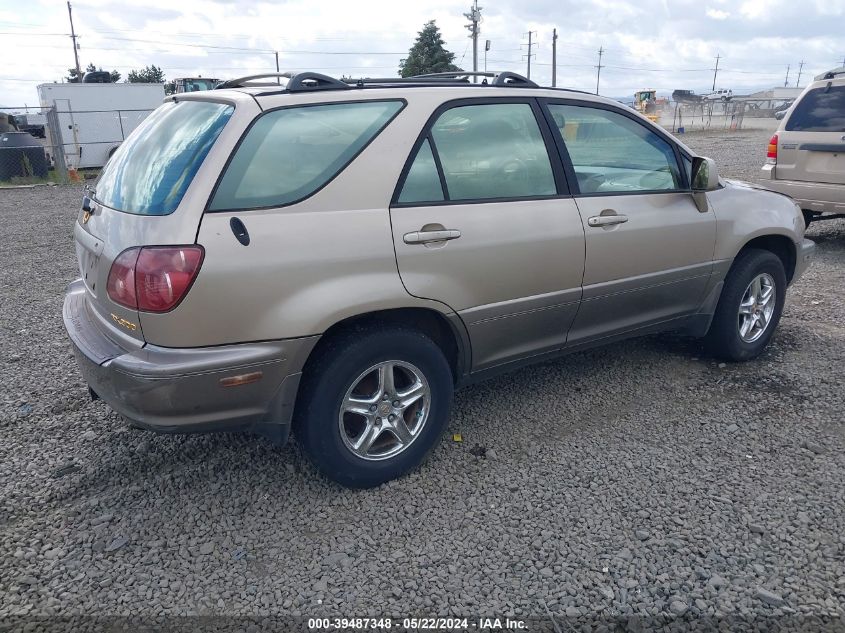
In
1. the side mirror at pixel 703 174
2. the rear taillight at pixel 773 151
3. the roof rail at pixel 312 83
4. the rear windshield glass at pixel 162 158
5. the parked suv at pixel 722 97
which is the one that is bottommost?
the parked suv at pixel 722 97

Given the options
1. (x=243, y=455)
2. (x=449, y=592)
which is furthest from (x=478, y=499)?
(x=243, y=455)

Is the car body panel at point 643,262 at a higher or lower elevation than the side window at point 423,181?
lower

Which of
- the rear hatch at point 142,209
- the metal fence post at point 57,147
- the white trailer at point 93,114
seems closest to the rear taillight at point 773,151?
the rear hatch at point 142,209

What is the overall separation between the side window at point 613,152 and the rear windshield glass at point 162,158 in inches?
72.5

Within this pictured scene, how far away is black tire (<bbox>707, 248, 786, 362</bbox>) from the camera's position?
442 centimetres

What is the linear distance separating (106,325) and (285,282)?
85 cm

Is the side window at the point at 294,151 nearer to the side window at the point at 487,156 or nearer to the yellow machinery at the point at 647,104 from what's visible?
the side window at the point at 487,156

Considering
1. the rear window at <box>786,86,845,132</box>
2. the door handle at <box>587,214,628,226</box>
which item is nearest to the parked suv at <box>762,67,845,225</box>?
the rear window at <box>786,86,845,132</box>

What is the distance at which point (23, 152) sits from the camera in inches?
694

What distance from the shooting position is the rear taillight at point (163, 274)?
2576mm

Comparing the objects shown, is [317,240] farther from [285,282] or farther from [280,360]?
[280,360]

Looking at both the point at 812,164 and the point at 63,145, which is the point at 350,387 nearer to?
the point at 812,164

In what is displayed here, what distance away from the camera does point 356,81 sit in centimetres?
337

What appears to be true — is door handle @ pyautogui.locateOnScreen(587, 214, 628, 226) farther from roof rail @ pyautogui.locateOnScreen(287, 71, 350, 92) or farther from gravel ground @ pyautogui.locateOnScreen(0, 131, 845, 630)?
roof rail @ pyautogui.locateOnScreen(287, 71, 350, 92)
